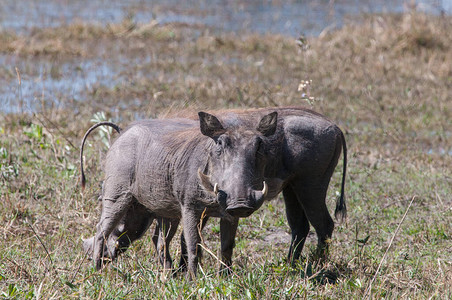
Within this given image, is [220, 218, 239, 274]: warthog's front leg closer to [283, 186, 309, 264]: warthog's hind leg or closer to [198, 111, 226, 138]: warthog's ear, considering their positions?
[198, 111, 226, 138]: warthog's ear

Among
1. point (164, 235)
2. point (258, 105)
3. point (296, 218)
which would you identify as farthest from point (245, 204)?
point (258, 105)

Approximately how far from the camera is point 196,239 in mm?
3643

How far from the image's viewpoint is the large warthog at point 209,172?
11.3ft

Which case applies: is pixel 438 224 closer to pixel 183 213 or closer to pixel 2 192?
pixel 183 213

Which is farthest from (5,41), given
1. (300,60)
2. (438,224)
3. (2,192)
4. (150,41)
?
(438,224)

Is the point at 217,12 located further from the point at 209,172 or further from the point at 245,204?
the point at 245,204

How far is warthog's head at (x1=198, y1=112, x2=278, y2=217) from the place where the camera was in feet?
10.6

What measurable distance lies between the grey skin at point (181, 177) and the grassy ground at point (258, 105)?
0.56ft

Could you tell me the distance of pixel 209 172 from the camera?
357 cm

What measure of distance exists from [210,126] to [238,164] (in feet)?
0.92


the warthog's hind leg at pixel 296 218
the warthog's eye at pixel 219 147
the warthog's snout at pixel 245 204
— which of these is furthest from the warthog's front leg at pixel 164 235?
the warthog's snout at pixel 245 204

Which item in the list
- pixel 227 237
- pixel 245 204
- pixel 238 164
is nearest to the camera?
pixel 245 204

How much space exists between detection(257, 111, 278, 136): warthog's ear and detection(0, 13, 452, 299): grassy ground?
26.4 inches

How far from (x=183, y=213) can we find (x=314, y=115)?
988 mm
